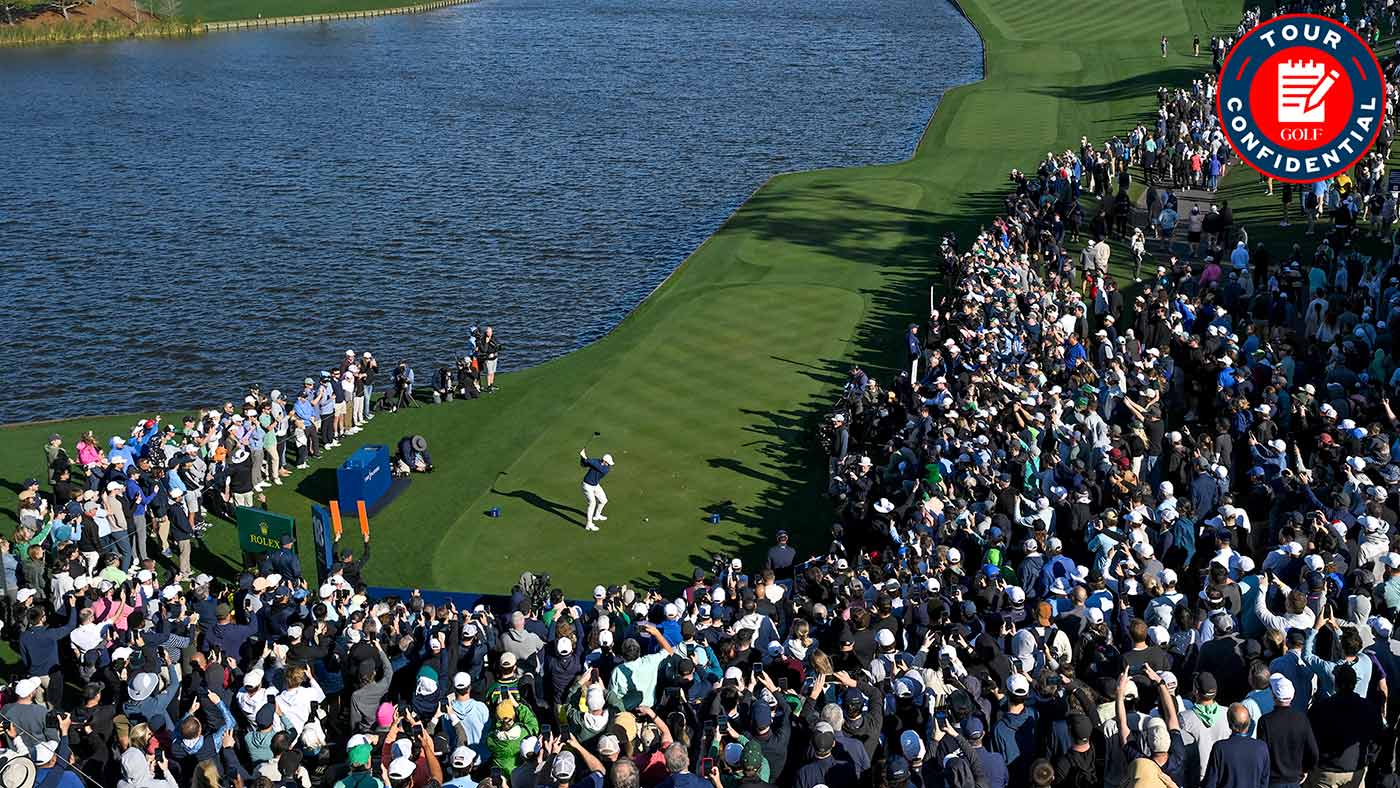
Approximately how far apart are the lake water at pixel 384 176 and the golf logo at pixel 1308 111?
2126 cm

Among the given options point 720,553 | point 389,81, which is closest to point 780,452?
point 720,553

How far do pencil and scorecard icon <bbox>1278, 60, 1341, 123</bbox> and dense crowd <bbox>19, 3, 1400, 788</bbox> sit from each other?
10968 mm

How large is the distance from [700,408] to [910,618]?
727 inches

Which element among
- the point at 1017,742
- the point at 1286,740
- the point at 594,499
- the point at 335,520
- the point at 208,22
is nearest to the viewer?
the point at 1286,740

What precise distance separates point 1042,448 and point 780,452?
354 inches

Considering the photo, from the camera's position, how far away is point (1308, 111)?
1816 inches

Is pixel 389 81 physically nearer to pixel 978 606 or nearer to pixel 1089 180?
pixel 1089 180

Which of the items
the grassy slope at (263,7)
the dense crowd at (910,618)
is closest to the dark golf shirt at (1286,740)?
the dense crowd at (910,618)

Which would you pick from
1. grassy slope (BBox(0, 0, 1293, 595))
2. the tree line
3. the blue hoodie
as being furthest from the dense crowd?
the tree line

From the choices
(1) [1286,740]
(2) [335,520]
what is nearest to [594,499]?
(2) [335,520]

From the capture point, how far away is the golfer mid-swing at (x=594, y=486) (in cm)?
3111

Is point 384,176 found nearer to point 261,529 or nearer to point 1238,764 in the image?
point 261,529

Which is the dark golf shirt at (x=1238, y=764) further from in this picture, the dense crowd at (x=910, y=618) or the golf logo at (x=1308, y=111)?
the golf logo at (x=1308, y=111)

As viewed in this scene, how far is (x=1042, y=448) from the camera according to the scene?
27.7 metres
